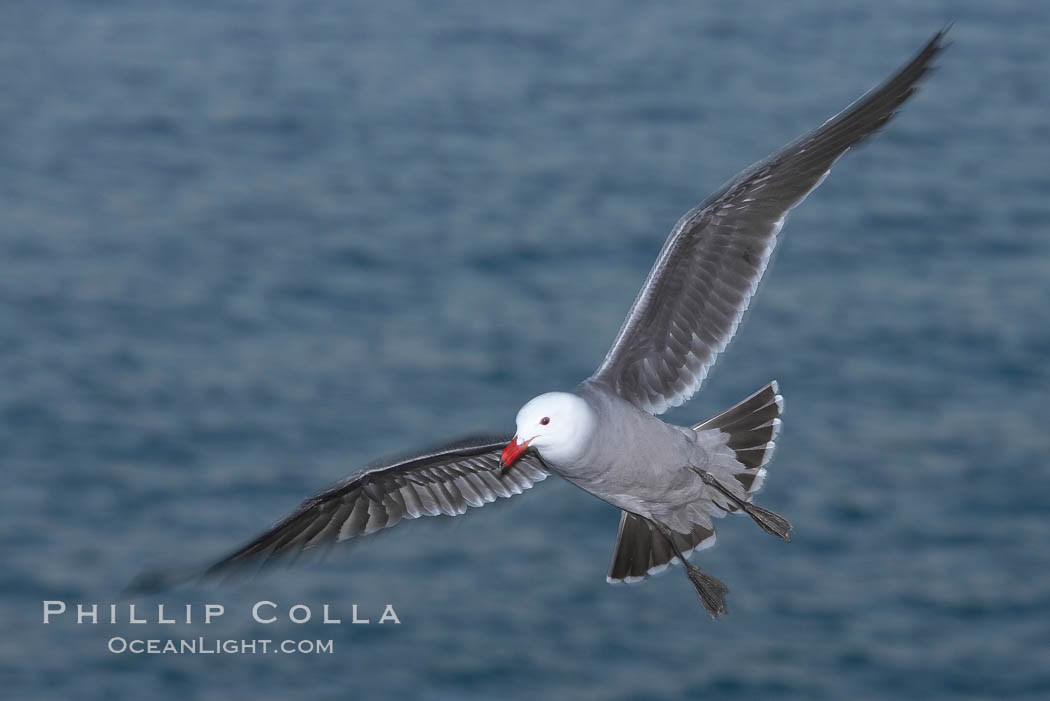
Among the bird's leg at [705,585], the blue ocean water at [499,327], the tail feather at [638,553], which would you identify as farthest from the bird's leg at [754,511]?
the blue ocean water at [499,327]

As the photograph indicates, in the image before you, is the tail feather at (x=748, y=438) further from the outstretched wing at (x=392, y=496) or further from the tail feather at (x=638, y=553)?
the outstretched wing at (x=392, y=496)

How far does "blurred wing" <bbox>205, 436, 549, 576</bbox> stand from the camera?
9.62m

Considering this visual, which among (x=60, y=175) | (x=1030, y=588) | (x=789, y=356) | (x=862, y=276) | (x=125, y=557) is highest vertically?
(x=60, y=175)

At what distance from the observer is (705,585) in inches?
390

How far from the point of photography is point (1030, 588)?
20.0 m

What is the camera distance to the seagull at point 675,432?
9281 mm

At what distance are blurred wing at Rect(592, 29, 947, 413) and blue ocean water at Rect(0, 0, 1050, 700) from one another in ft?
29.0

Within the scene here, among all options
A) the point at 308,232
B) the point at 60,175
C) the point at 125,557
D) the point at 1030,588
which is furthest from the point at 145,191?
the point at 1030,588

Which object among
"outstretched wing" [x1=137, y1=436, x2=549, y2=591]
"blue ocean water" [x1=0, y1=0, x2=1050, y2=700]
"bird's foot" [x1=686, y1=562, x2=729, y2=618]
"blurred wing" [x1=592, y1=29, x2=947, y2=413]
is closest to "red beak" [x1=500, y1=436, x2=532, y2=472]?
"outstretched wing" [x1=137, y1=436, x2=549, y2=591]

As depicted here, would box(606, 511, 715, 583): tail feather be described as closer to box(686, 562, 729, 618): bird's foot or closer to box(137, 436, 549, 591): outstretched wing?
box(686, 562, 729, 618): bird's foot

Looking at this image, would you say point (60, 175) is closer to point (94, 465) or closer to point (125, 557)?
point (94, 465)

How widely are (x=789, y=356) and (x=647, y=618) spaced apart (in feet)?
14.9

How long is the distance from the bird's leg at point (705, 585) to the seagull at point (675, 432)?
0.01m

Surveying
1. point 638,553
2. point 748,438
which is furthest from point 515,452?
point 638,553
